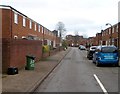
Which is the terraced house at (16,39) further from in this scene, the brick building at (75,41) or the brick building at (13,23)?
the brick building at (75,41)

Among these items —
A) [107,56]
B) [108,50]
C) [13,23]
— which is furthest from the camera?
[13,23]

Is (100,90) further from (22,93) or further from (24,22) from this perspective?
(24,22)

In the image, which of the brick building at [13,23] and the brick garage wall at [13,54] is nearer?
the brick garage wall at [13,54]

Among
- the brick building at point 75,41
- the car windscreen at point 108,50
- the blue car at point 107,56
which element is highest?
the brick building at point 75,41

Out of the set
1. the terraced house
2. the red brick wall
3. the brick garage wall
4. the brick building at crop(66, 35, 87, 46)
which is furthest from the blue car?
the brick building at crop(66, 35, 87, 46)

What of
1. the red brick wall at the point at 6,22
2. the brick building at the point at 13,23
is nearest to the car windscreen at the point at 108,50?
the brick building at the point at 13,23

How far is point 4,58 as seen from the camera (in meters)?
16.3

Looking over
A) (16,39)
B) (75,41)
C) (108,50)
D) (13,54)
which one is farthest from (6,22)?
(75,41)

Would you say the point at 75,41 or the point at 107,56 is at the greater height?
the point at 75,41

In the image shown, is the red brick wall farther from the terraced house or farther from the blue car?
→ the blue car

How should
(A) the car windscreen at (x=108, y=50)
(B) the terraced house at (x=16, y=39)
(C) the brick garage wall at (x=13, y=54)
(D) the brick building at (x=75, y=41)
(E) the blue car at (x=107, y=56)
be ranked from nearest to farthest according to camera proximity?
(C) the brick garage wall at (x=13, y=54) → (B) the terraced house at (x=16, y=39) → (E) the blue car at (x=107, y=56) → (A) the car windscreen at (x=108, y=50) → (D) the brick building at (x=75, y=41)

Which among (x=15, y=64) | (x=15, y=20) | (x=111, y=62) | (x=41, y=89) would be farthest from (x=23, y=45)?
(x=15, y=20)

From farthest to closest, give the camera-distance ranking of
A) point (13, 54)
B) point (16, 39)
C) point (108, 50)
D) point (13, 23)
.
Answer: point (13, 23) < point (108, 50) < point (16, 39) < point (13, 54)

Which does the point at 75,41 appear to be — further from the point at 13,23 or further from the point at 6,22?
the point at 6,22
